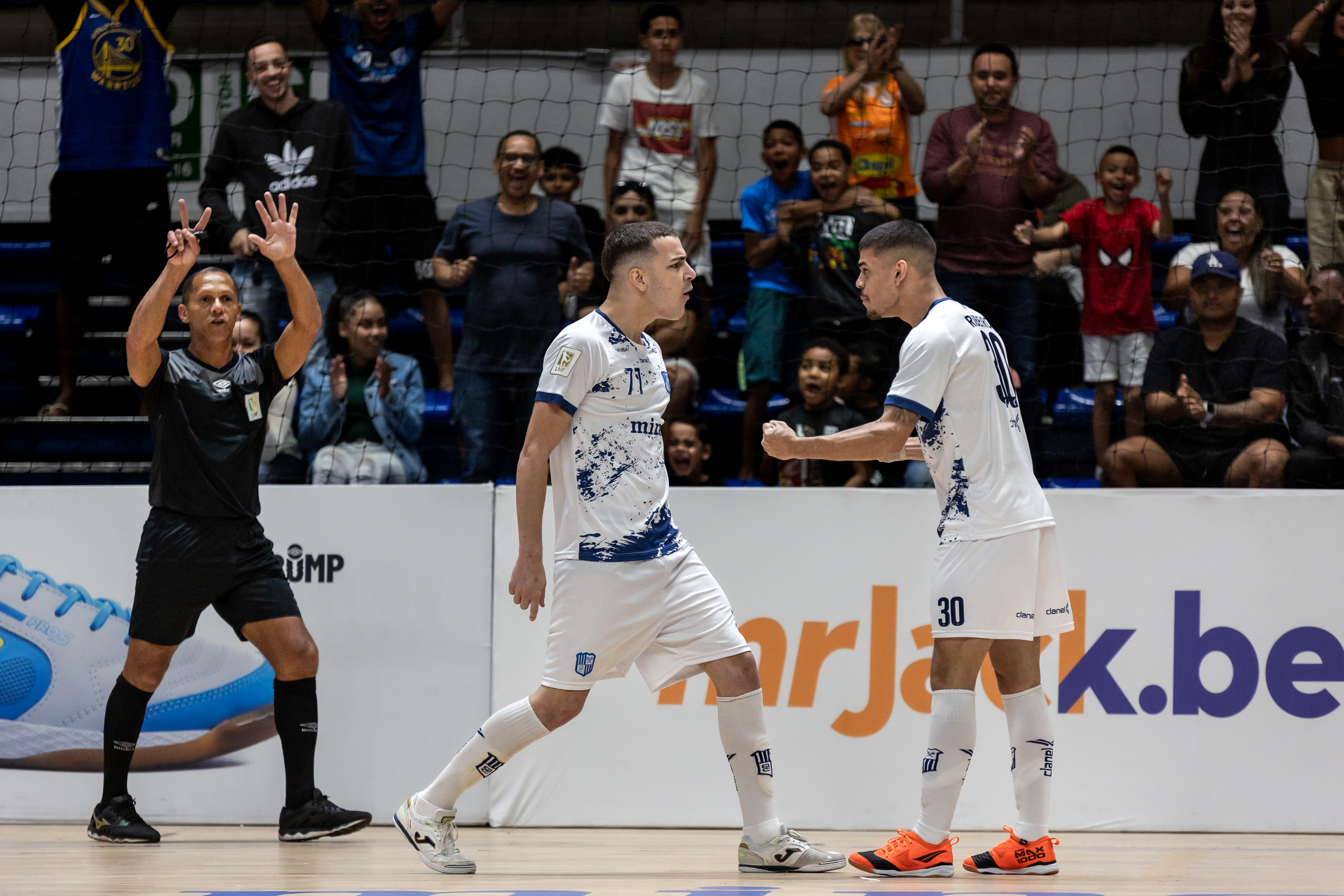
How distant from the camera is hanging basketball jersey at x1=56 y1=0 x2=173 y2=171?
21.5ft

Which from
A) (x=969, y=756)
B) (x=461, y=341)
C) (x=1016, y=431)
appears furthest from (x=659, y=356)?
(x=461, y=341)

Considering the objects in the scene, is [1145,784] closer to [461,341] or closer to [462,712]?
[462,712]

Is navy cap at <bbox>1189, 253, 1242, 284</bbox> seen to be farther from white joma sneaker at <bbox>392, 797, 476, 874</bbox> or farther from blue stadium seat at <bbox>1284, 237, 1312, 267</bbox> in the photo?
white joma sneaker at <bbox>392, 797, 476, 874</bbox>

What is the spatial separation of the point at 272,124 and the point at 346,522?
2.57 metres

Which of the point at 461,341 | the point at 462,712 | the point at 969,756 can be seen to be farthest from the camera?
the point at 461,341

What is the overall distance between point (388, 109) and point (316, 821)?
3964 millimetres

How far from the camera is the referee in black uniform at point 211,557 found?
14.1ft

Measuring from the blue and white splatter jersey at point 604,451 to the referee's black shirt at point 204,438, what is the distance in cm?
130

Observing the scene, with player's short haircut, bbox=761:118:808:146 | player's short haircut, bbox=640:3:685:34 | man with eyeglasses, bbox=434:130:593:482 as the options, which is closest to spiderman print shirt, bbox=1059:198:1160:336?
player's short haircut, bbox=761:118:808:146

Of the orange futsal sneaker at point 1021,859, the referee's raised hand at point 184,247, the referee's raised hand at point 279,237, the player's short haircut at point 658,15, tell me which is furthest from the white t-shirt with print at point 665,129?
the orange futsal sneaker at point 1021,859

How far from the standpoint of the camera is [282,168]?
20.5 ft

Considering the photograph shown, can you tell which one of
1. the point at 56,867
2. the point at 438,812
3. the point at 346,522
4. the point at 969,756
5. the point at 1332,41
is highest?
the point at 1332,41

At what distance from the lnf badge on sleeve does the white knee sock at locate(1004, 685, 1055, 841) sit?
5.42 feet

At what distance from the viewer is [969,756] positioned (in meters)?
3.62
